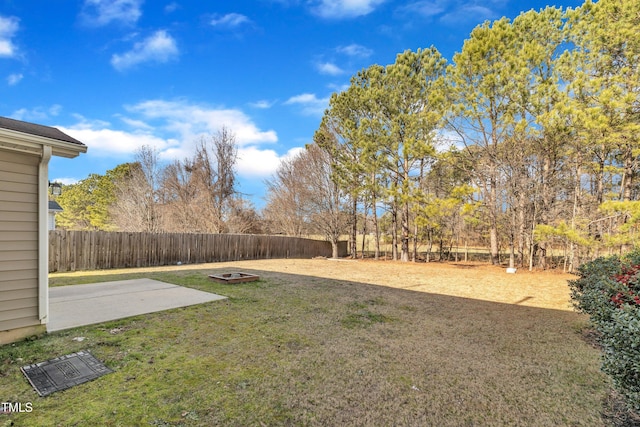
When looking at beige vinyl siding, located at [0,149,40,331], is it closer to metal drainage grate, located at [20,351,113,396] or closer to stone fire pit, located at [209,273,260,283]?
metal drainage grate, located at [20,351,113,396]

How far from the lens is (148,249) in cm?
1027

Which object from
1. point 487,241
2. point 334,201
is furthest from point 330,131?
point 487,241

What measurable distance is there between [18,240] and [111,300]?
208 cm

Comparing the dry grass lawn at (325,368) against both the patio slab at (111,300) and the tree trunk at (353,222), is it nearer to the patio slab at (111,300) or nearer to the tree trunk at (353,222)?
the patio slab at (111,300)

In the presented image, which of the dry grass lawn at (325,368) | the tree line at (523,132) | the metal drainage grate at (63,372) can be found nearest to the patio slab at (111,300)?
the dry grass lawn at (325,368)

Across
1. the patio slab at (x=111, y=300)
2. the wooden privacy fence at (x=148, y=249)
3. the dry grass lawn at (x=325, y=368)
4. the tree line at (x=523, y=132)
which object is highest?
the tree line at (x=523, y=132)

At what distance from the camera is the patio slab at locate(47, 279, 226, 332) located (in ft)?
12.7

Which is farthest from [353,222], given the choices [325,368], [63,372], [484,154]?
[63,372]

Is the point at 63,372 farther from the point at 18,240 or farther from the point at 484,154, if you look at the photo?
the point at 484,154

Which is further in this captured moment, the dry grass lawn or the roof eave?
the roof eave

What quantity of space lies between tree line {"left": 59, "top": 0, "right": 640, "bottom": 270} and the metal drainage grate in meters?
10.5

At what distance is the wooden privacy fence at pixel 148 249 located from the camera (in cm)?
839

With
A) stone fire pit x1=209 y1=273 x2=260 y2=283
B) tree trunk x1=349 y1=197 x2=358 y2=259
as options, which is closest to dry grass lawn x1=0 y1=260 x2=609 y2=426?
stone fire pit x1=209 y1=273 x2=260 y2=283

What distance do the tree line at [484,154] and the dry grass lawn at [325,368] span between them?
6.54 m
